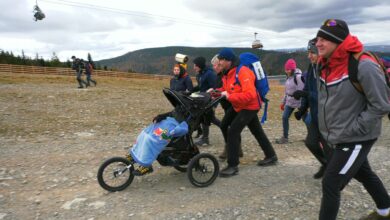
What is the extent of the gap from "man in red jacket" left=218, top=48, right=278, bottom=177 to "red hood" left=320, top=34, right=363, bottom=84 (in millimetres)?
1769

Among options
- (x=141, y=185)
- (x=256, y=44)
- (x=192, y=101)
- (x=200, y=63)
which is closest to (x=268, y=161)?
(x=192, y=101)

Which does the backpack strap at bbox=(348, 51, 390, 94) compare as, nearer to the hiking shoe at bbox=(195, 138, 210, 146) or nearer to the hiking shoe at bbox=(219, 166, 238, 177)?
the hiking shoe at bbox=(219, 166, 238, 177)

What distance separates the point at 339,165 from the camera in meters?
3.04

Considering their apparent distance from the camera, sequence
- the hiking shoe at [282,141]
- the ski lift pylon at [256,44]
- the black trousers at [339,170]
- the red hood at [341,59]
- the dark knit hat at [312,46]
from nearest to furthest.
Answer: the red hood at [341,59] → the black trousers at [339,170] → the dark knit hat at [312,46] → the hiking shoe at [282,141] → the ski lift pylon at [256,44]

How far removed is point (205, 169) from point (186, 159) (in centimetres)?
34

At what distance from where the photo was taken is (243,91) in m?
4.77

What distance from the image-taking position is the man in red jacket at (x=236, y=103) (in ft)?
15.6

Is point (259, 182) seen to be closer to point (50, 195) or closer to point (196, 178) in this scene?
point (196, 178)

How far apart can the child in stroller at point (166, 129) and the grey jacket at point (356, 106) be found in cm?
214

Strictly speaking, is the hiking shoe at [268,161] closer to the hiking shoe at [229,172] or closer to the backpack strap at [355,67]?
the hiking shoe at [229,172]

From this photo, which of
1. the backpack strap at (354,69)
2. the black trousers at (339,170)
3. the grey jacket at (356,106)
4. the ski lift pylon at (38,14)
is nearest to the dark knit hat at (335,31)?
the backpack strap at (354,69)

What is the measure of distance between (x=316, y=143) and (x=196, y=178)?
190cm

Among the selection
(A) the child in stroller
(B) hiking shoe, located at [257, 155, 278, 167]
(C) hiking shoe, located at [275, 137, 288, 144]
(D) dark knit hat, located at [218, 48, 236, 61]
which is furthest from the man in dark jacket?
(C) hiking shoe, located at [275, 137, 288, 144]

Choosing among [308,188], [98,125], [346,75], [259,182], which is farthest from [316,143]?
[98,125]
